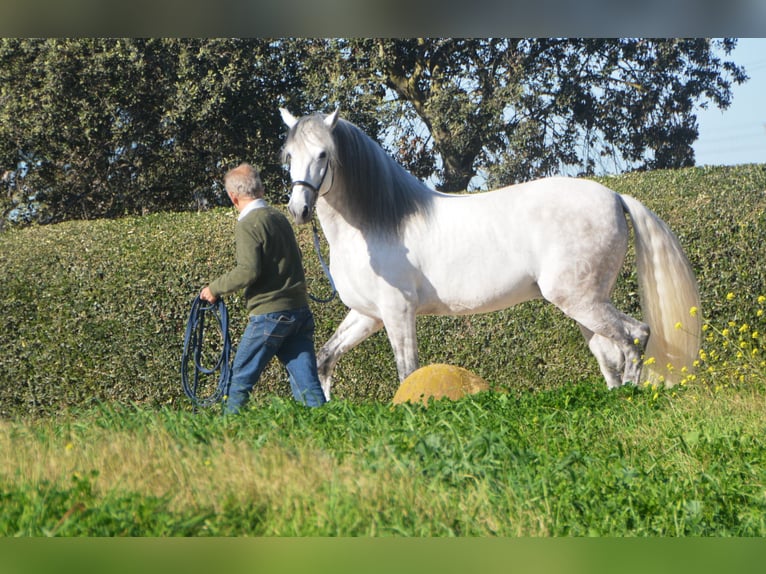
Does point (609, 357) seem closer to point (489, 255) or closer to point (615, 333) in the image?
point (615, 333)

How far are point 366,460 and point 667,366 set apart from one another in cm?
295

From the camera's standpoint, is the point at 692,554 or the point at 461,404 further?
the point at 461,404

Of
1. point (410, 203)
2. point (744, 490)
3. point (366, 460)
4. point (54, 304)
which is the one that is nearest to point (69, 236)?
point (54, 304)

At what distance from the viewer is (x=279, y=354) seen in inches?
240

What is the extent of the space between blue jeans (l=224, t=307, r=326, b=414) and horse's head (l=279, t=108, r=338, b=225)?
81 centimetres

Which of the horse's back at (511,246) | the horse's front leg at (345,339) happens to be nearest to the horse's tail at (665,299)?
the horse's back at (511,246)

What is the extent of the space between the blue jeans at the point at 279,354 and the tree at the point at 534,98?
9562 mm

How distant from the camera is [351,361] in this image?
836 centimetres

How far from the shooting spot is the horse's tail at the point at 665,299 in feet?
20.3

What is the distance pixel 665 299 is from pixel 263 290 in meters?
2.73

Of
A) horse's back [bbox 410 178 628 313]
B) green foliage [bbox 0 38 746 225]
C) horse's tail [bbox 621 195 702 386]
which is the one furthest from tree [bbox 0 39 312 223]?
horse's tail [bbox 621 195 702 386]

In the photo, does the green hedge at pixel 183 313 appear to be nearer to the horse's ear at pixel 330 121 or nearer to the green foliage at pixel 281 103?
the horse's ear at pixel 330 121

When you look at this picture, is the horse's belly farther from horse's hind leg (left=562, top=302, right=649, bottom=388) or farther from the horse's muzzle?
the horse's muzzle

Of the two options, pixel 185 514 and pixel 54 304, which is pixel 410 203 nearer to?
pixel 185 514
